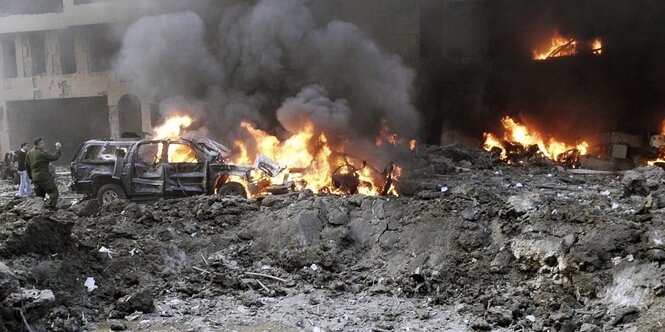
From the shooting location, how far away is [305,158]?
12.7 metres

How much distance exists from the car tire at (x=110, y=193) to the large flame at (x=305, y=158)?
252 centimetres

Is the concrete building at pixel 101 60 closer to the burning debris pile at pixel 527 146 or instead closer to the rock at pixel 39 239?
the burning debris pile at pixel 527 146

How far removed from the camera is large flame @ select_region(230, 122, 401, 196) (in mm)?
11641

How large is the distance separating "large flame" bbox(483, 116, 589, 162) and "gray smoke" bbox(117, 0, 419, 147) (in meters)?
5.52

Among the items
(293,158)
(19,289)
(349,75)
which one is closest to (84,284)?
(19,289)

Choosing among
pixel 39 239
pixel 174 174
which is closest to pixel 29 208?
pixel 39 239

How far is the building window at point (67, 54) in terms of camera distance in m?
22.9

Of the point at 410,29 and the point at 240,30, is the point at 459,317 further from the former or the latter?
the point at 410,29

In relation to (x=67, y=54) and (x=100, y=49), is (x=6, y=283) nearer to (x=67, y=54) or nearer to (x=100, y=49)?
(x=100, y=49)

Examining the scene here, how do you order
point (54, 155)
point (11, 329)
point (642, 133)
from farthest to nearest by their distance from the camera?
point (642, 133) < point (54, 155) < point (11, 329)

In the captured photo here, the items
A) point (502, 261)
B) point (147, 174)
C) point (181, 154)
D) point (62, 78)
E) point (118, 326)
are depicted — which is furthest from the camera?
point (62, 78)

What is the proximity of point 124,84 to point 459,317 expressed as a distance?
19327 millimetres

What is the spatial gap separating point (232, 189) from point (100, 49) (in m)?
14.3

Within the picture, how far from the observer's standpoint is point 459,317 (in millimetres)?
6316
